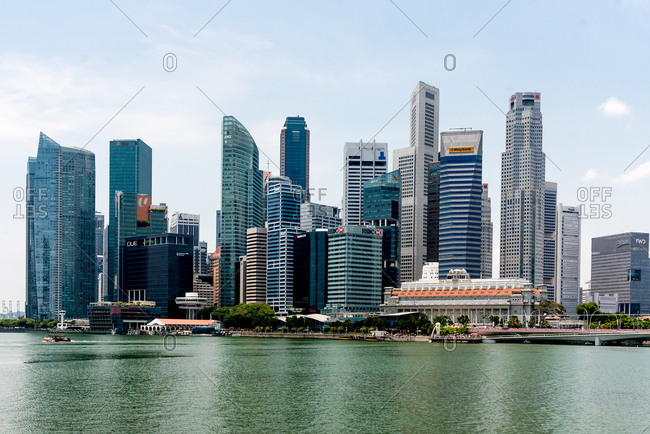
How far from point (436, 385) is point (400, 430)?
84.6 feet

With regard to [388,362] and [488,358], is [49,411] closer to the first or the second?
[388,362]

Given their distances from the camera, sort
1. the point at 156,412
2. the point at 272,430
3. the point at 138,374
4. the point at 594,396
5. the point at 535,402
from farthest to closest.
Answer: the point at 138,374, the point at 594,396, the point at 535,402, the point at 156,412, the point at 272,430

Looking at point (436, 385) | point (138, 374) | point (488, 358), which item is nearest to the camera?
point (436, 385)

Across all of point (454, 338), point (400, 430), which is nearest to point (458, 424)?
point (400, 430)

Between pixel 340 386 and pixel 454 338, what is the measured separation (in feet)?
404

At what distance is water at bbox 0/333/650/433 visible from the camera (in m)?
58.2

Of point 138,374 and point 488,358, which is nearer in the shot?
point 138,374

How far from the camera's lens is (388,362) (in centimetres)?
11431

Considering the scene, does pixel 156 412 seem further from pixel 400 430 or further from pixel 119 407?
pixel 400 430

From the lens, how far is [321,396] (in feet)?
241

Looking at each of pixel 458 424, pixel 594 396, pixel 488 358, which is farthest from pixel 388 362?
pixel 458 424

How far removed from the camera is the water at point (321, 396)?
58.2m

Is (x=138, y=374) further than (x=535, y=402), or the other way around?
(x=138, y=374)

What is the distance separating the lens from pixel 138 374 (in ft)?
301
